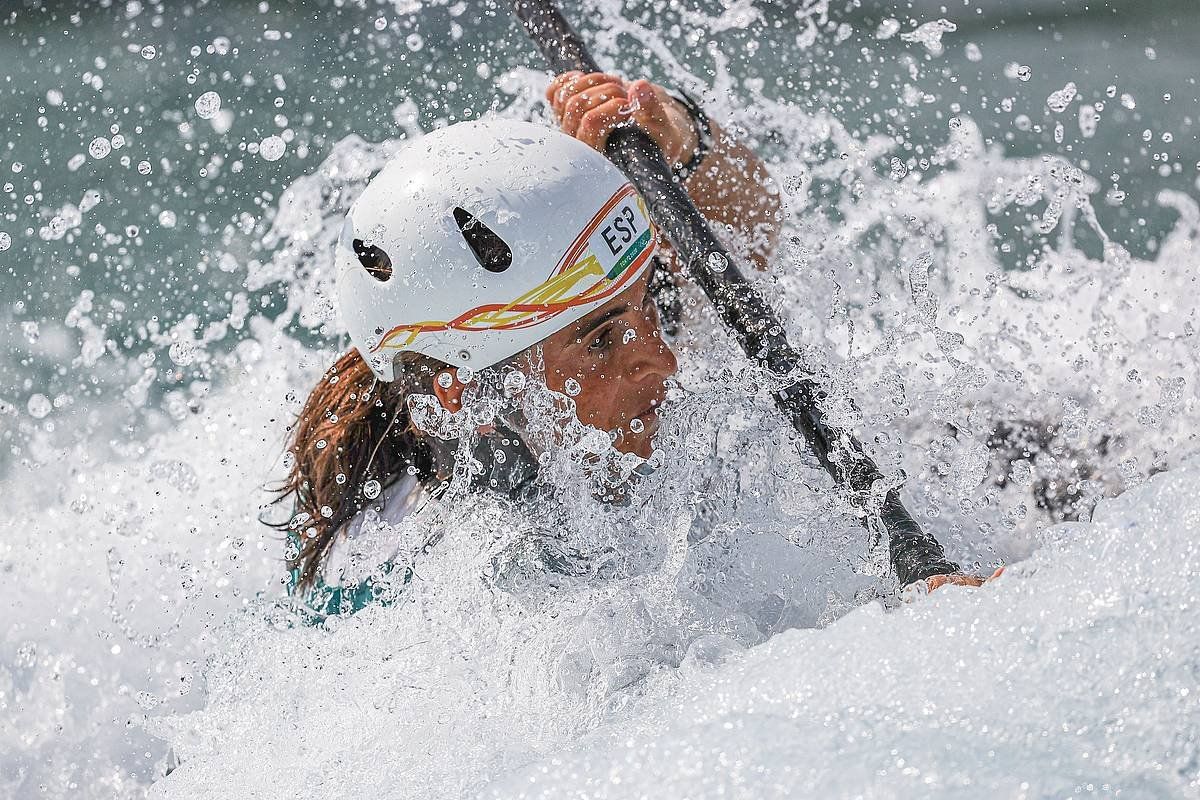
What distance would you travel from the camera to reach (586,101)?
290cm

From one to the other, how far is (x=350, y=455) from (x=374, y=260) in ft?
1.73

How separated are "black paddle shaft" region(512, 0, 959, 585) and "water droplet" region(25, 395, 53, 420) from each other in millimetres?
2936

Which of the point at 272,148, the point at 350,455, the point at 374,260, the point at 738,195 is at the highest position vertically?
the point at 374,260

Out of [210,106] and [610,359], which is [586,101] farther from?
[210,106]

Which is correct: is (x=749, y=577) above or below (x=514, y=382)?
below

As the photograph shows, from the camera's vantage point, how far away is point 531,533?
264 cm

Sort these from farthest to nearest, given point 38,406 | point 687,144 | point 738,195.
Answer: point 38,406
point 738,195
point 687,144

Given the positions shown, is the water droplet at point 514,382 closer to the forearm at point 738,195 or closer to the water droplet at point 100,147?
the forearm at point 738,195

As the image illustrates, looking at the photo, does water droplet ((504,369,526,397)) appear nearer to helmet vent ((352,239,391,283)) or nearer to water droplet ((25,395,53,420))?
helmet vent ((352,239,391,283))

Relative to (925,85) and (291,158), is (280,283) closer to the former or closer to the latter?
(291,158)

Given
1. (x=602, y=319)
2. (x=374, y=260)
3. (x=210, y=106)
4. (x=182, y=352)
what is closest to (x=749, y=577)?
(x=602, y=319)

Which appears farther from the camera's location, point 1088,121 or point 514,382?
point 1088,121

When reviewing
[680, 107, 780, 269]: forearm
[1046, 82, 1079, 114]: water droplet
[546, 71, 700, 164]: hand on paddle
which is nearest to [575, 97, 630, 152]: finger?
[546, 71, 700, 164]: hand on paddle

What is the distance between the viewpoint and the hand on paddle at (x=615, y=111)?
9.41 ft
